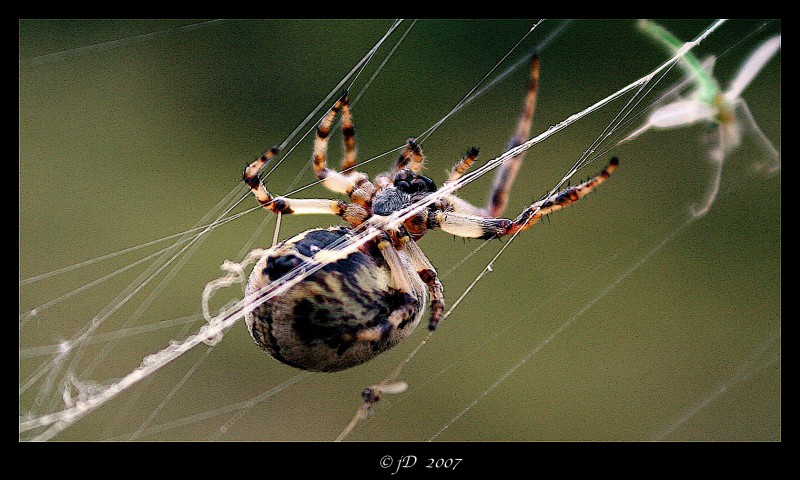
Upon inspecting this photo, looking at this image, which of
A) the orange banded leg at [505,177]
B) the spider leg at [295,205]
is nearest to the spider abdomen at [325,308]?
the spider leg at [295,205]

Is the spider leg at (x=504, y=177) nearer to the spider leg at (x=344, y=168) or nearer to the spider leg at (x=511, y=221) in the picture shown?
the spider leg at (x=511, y=221)

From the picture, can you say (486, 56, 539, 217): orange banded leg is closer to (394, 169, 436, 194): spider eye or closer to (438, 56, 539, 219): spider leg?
(438, 56, 539, 219): spider leg

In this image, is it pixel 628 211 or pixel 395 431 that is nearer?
pixel 395 431

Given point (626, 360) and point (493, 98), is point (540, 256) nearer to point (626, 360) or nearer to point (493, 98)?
point (626, 360)

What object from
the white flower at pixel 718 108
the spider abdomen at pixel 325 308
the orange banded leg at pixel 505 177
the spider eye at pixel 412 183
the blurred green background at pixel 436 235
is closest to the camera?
the spider abdomen at pixel 325 308

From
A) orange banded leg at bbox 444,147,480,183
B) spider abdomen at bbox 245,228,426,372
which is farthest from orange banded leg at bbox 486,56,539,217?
spider abdomen at bbox 245,228,426,372

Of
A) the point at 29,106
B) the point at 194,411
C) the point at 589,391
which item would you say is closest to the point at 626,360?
the point at 589,391

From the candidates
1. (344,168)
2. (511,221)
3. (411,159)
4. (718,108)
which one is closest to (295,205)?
(344,168)
